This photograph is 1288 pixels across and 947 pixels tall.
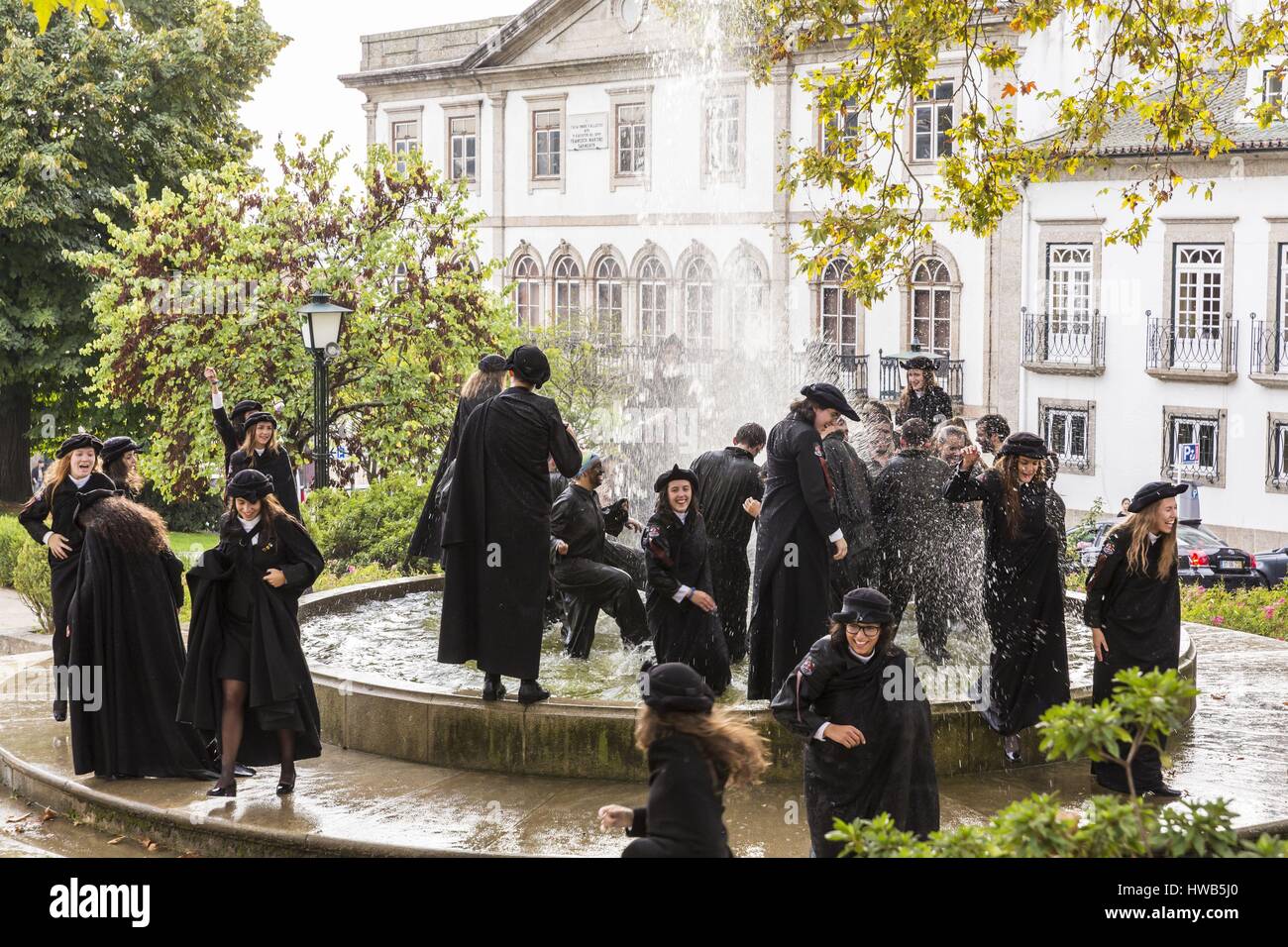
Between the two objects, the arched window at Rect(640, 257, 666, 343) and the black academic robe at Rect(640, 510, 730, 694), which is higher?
the arched window at Rect(640, 257, 666, 343)

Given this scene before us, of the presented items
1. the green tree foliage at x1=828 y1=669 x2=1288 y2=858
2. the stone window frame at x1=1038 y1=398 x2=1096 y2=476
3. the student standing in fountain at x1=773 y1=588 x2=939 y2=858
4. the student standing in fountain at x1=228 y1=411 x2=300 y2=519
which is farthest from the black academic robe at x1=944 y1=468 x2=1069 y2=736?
the stone window frame at x1=1038 y1=398 x2=1096 y2=476

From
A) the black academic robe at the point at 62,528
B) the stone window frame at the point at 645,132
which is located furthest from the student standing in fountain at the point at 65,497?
the stone window frame at the point at 645,132

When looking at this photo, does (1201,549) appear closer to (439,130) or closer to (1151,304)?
(1151,304)

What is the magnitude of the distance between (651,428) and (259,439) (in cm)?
1663

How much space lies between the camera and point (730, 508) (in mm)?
10516

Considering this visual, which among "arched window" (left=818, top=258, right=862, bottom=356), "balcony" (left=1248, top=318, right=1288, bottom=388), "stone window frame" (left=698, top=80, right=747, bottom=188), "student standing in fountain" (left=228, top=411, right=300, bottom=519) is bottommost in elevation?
"student standing in fountain" (left=228, top=411, right=300, bottom=519)

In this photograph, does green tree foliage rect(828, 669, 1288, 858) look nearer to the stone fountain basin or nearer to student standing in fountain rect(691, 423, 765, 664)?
the stone fountain basin

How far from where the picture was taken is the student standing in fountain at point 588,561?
1071cm

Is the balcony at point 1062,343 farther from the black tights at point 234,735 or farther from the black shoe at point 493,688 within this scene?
the black tights at point 234,735

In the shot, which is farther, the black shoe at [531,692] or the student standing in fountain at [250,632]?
the black shoe at [531,692]

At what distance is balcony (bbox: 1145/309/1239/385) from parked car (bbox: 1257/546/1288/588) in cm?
634

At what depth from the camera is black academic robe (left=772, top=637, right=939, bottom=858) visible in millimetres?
6652

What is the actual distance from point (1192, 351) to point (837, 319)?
9328 mm

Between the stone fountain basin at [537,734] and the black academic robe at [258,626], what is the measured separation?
77cm
